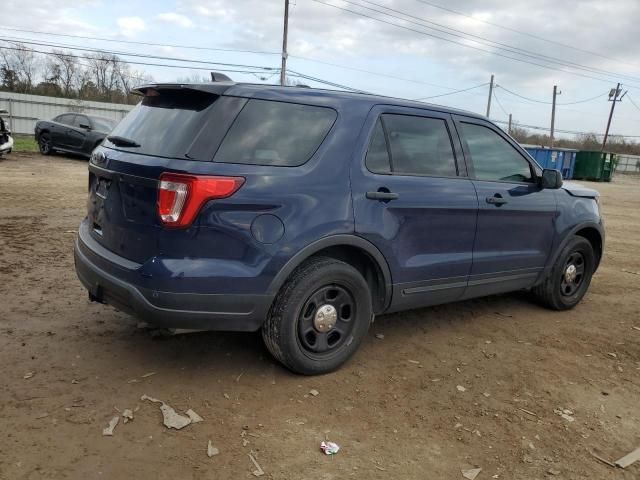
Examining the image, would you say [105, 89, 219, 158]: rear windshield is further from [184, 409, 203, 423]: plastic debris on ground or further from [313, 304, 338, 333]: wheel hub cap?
[184, 409, 203, 423]: plastic debris on ground

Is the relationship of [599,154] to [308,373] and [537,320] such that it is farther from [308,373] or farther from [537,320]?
[308,373]

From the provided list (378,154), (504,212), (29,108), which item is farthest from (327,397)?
(29,108)

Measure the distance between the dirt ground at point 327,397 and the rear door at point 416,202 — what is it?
1.99 feet

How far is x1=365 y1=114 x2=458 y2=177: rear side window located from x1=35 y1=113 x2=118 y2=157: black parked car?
50.8 feet

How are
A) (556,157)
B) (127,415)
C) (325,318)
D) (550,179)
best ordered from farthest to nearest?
(556,157) → (550,179) → (325,318) → (127,415)

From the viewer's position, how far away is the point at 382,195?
370cm

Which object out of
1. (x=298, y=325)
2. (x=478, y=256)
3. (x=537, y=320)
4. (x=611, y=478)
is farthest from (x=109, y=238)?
(x=537, y=320)

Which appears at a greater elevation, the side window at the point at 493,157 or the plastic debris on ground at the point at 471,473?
the side window at the point at 493,157

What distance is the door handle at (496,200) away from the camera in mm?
4406

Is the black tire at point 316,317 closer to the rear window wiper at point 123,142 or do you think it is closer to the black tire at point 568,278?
the rear window wiper at point 123,142

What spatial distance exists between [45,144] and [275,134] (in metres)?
18.2

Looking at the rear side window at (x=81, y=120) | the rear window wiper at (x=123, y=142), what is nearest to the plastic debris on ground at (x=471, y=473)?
the rear window wiper at (x=123, y=142)

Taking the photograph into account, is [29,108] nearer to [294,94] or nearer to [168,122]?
[168,122]

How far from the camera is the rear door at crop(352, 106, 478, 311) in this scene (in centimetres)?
372
